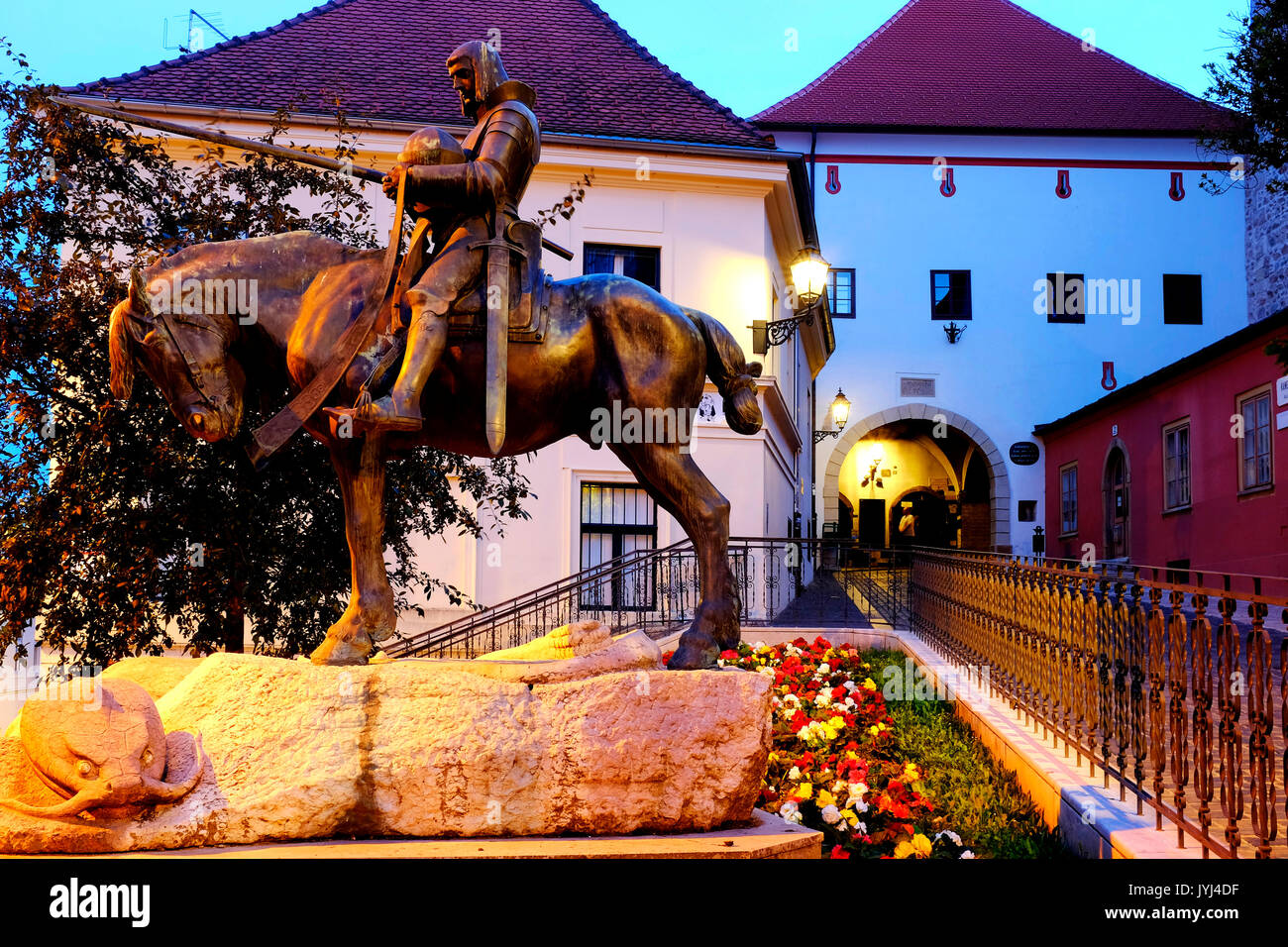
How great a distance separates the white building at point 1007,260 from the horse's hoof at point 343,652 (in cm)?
2967

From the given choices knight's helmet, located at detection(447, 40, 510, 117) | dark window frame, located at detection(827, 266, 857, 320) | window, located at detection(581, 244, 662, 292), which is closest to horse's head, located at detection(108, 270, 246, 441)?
knight's helmet, located at detection(447, 40, 510, 117)

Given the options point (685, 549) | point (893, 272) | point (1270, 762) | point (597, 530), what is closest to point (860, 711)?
point (1270, 762)

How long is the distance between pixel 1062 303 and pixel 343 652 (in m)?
33.1

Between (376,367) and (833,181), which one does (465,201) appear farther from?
(833,181)

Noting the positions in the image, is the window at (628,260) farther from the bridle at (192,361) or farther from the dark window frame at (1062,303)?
the dark window frame at (1062,303)

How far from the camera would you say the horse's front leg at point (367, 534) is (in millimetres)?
4566

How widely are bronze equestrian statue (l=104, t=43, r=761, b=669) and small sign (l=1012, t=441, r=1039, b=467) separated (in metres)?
30.2

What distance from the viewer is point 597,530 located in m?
17.7

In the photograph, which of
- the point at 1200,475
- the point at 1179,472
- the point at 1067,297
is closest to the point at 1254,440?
the point at 1200,475

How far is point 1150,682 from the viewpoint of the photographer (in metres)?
5.54
